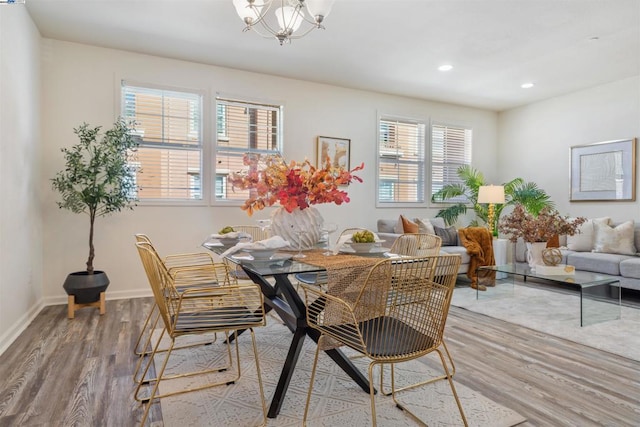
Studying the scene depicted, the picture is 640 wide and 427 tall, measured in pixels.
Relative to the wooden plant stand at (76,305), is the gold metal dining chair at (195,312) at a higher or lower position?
higher

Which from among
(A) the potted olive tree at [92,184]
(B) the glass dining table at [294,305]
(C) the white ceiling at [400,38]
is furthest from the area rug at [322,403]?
(C) the white ceiling at [400,38]

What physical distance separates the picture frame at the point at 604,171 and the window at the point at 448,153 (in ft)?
5.09

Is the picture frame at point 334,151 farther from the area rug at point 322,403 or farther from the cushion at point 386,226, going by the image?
the area rug at point 322,403

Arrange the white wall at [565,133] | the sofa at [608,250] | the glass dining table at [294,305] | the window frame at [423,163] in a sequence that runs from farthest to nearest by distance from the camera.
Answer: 1. the window frame at [423,163]
2. the white wall at [565,133]
3. the sofa at [608,250]
4. the glass dining table at [294,305]

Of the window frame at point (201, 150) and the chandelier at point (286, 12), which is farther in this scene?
the window frame at point (201, 150)

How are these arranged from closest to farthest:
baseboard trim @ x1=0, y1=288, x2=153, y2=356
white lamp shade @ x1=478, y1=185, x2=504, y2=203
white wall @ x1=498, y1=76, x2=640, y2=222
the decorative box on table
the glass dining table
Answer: the glass dining table < baseboard trim @ x1=0, y1=288, x2=153, y2=356 < the decorative box on table < white wall @ x1=498, y1=76, x2=640, y2=222 < white lamp shade @ x1=478, y1=185, x2=504, y2=203

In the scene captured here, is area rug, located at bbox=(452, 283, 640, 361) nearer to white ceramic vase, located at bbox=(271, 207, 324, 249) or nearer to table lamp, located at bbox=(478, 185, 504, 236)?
table lamp, located at bbox=(478, 185, 504, 236)

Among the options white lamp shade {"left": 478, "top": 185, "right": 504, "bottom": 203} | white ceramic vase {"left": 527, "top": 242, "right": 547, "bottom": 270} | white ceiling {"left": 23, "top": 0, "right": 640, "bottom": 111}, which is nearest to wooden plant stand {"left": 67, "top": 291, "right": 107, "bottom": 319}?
white ceiling {"left": 23, "top": 0, "right": 640, "bottom": 111}

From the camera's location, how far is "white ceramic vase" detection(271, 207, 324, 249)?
8.04 feet

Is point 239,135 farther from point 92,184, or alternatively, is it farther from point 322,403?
point 322,403

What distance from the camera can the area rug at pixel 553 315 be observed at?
2.97m

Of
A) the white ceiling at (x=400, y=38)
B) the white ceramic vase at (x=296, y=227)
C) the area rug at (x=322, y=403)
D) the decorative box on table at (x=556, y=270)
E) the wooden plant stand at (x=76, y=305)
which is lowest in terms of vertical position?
the area rug at (x=322, y=403)

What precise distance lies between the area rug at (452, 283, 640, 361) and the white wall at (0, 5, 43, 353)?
155 inches

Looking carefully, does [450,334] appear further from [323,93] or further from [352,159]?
[323,93]
